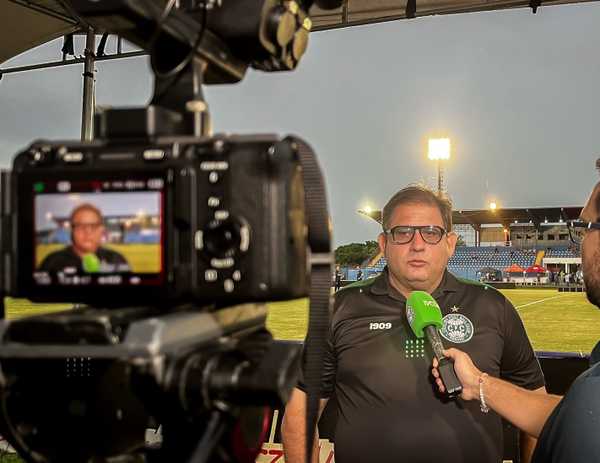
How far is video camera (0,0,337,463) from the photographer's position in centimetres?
91

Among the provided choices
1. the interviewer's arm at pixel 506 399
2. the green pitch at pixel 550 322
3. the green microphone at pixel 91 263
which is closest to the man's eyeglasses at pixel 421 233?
the interviewer's arm at pixel 506 399

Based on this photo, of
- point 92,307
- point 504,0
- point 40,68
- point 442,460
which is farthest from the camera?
point 40,68

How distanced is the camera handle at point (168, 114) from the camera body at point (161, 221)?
3cm

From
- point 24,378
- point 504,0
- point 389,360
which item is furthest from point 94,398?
point 504,0

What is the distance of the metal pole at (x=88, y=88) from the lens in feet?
20.4

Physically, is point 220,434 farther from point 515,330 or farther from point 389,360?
point 515,330

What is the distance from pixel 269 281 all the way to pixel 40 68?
8646mm

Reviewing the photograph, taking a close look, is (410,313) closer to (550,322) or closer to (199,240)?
(199,240)

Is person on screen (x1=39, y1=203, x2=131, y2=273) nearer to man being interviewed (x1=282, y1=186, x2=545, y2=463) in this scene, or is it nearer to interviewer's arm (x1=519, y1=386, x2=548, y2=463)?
man being interviewed (x1=282, y1=186, x2=545, y2=463)

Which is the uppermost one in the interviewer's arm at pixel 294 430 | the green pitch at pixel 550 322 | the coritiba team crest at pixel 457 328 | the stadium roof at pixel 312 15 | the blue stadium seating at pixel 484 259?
the stadium roof at pixel 312 15

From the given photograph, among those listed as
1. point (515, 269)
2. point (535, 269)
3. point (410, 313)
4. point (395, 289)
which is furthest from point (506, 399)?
point (515, 269)

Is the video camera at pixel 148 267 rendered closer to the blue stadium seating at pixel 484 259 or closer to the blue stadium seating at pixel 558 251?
the blue stadium seating at pixel 484 259

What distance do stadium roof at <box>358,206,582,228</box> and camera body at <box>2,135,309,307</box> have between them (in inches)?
1719

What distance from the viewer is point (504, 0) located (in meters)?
5.39
